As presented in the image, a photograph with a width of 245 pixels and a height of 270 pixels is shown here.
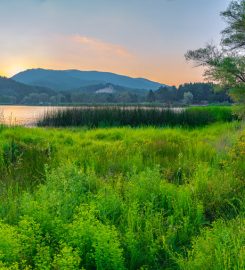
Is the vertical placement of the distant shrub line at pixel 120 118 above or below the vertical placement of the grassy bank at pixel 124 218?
above

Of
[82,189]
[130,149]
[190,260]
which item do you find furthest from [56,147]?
[190,260]

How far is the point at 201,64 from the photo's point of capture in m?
20.6

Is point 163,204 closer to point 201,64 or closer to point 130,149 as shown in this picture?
point 130,149

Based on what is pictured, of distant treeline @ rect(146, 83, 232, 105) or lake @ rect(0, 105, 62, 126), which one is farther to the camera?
distant treeline @ rect(146, 83, 232, 105)

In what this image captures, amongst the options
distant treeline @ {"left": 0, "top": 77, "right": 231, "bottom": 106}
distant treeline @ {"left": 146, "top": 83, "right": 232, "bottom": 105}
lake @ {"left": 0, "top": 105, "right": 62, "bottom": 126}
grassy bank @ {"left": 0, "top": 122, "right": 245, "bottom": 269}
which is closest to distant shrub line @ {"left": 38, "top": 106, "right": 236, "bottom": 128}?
lake @ {"left": 0, "top": 105, "right": 62, "bottom": 126}

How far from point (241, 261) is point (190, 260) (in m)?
0.49

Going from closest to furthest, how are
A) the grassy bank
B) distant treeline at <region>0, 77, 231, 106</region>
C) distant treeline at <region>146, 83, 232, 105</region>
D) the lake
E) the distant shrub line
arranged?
the grassy bank < the lake < the distant shrub line < distant treeline at <region>146, 83, 232, 105</region> < distant treeline at <region>0, 77, 231, 106</region>

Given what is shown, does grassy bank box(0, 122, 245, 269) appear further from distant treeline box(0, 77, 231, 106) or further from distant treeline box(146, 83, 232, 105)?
distant treeline box(0, 77, 231, 106)

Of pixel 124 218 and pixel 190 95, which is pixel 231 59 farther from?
pixel 190 95

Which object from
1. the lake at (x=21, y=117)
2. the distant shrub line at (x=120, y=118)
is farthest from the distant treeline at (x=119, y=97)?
the distant shrub line at (x=120, y=118)

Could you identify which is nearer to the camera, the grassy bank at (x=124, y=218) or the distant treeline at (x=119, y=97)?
the grassy bank at (x=124, y=218)

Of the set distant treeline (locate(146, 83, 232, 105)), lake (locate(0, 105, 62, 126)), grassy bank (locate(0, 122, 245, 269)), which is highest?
distant treeline (locate(146, 83, 232, 105))

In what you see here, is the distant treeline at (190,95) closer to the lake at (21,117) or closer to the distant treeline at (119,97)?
the distant treeline at (119,97)

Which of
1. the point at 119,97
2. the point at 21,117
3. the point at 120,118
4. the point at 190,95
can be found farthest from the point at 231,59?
the point at 119,97
